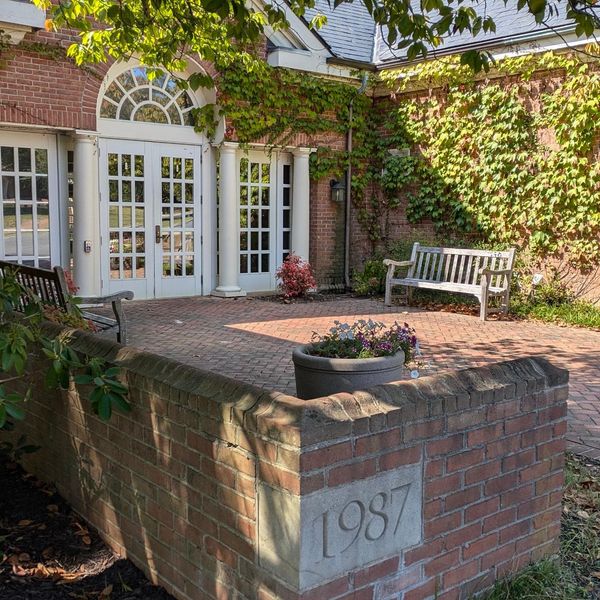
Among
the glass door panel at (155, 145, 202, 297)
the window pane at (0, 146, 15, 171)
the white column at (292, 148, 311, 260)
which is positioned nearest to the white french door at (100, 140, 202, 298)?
the glass door panel at (155, 145, 202, 297)

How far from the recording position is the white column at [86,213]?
985 centimetres

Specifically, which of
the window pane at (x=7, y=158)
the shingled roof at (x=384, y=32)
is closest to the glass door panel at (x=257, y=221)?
the shingled roof at (x=384, y=32)

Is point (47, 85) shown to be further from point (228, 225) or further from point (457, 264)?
point (457, 264)

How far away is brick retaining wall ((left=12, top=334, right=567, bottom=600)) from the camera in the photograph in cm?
215

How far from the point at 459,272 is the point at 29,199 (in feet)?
21.1

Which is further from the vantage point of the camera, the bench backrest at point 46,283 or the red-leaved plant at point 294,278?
the red-leaved plant at point 294,278

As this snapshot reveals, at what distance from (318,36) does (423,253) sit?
13.6 feet

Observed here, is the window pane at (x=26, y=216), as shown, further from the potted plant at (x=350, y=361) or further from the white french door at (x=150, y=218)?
the potted plant at (x=350, y=361)

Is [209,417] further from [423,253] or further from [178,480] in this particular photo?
[423,253]

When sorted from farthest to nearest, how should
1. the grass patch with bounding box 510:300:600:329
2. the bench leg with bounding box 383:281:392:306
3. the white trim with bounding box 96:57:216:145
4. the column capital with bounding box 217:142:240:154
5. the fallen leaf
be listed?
the column capital with bounding box 217:142:240:154 → the bench leg with bounding box 383:281:392:306 → the white trim with bounding box 96:57:216:145 → the grass patch with bounding box 510:300:600:329 → the fallen leaf

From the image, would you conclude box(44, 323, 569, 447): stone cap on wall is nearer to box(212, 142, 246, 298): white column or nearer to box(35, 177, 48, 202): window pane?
box(35, 177, 48, 202): window pane

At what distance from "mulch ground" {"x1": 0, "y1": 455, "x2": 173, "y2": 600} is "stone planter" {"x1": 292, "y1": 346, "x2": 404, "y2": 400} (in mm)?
1627

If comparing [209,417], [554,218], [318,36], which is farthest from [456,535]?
[318,36]

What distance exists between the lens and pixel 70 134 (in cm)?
1000
